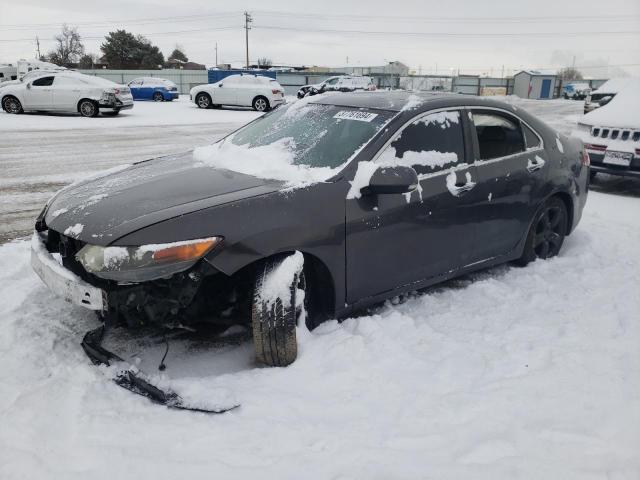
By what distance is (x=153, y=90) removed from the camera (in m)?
29.0

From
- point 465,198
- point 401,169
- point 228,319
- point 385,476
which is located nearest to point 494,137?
point 465,198

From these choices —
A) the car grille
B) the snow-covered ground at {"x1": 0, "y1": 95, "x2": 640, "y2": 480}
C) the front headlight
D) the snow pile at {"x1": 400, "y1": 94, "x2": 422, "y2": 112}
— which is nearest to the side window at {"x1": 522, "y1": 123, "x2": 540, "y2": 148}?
the snow pile at {"x1": 400, "y1": 94, "x2": 422, "y2": 112}

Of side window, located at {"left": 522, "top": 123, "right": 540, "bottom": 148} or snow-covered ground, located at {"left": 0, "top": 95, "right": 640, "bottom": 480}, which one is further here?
side window, located at {"left": 522, "top": 123, "right": 540, "bottom": 148}

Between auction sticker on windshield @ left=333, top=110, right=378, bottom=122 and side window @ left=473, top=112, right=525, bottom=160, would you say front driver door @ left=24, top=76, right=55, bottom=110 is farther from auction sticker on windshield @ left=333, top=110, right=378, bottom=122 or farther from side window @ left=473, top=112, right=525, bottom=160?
side window @ left=473, top=112, right=525, bottom=160

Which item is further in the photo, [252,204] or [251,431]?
[252,204]

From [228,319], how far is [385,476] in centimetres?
129

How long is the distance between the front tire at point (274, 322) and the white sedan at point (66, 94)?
16.5 m

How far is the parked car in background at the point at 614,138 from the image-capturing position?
7785 millimetres

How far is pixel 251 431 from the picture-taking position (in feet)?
8.22

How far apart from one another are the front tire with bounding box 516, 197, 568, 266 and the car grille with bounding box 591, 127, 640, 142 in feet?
12.7

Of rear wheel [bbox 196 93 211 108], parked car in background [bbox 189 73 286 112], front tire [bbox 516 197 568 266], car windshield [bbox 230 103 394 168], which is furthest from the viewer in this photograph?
rear wheel [bbox 196 93 211 108]

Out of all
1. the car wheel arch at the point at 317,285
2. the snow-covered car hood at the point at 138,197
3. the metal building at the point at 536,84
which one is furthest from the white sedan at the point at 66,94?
the metal building at the point at 536,84

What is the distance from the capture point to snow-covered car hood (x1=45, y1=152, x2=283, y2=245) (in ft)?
9.09

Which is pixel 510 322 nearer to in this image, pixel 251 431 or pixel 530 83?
pixel 251 431
